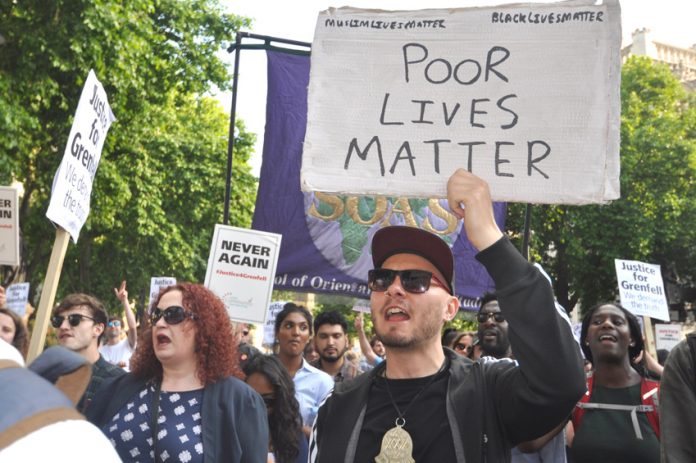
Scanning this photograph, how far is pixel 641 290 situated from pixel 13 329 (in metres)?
8.16

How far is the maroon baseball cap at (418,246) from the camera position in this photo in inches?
122

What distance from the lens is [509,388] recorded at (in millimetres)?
2668

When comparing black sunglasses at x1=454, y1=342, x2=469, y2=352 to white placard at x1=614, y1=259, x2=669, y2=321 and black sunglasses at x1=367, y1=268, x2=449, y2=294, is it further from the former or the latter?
black sunglasses at x1=367, y1=268, x2=449, y2=294

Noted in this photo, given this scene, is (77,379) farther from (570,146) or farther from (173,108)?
(173,108)

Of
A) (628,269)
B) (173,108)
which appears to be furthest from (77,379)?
(173,108)

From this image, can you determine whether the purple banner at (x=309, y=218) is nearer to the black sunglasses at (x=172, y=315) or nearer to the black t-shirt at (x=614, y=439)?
the black t-shirt at (x=614, y=439)

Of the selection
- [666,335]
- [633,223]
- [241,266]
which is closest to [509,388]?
[241,266]

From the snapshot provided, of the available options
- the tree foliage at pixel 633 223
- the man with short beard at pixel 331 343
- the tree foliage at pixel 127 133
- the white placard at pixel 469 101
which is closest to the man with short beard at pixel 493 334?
the man with short beard at pixel 331 343

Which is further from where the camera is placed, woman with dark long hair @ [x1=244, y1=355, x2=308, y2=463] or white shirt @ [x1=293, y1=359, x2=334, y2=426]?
white shirt @ [x1=293, y1=359, x2=334, y2=426]

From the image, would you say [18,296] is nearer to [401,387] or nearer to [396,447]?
[401,387]

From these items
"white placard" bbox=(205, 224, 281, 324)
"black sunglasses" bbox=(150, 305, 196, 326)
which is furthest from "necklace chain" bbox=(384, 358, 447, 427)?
"white placard" bbox=(205, 224, 281, 324)

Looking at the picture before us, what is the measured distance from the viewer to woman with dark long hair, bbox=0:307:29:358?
5.92m

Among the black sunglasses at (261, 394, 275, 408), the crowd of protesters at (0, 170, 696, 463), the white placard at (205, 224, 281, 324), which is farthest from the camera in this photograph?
the white placard at (205, 224, 281, 324)

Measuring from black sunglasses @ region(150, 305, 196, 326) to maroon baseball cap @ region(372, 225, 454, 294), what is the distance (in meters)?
1.75
